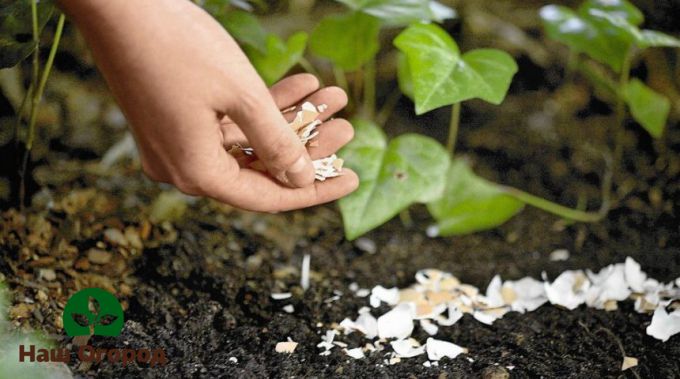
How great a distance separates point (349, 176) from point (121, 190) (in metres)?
0.58

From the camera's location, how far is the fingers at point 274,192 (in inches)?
35.1

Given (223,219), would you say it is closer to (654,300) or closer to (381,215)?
(381,215)

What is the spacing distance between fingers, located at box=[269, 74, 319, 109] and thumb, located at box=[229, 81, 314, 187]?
7.2 inches

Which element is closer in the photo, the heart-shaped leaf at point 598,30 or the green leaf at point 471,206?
the heart-shaped leaf at point 598,30

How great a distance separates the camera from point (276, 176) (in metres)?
0.92

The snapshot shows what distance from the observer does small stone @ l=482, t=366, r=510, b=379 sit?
932mm

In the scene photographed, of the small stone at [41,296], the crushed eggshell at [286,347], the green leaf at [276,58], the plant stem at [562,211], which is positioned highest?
the green leaf at [276,58]

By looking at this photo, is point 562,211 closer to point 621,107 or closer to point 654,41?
point 621,107

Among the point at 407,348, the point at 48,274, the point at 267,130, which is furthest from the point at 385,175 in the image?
the point at 48,274

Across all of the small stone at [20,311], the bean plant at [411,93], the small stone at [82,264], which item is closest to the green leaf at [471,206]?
the bean plant at [411,93]

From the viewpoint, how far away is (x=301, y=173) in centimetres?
90

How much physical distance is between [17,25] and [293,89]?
422mm

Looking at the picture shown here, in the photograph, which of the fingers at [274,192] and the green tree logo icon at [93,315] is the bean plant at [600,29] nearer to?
the fingers at [274,192]

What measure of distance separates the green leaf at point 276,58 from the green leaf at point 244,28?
4cm
